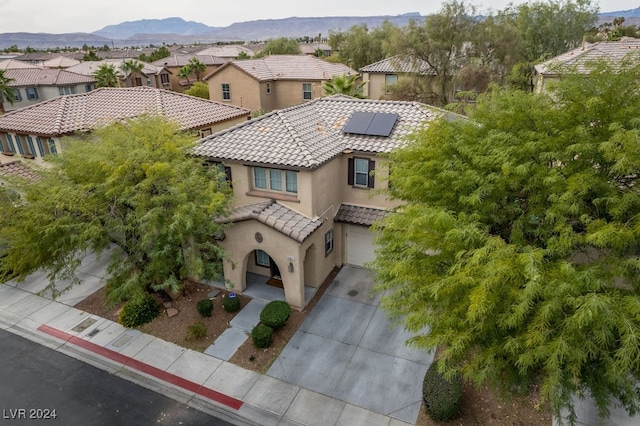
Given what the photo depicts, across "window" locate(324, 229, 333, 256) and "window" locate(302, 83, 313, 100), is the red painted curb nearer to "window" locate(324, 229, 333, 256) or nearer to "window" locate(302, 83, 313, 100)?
"window" locate(324, 229, 333, 256)

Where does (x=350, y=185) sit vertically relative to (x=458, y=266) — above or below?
below

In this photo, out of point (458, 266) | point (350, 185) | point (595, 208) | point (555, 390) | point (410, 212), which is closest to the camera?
point (555, 390)

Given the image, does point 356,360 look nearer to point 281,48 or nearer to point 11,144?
point 11,144

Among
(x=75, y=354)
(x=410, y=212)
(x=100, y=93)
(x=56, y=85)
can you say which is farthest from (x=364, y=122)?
(x=56, y=85)

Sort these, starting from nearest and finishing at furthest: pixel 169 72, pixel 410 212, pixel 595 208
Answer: pixel 595 208, pixel 410 212, pixel 169 72

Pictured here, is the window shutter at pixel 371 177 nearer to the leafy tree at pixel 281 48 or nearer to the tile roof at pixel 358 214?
the tile roof at pixel 358 214

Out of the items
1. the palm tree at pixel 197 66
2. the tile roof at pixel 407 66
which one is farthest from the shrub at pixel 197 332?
the palm tree at pixel 197 66

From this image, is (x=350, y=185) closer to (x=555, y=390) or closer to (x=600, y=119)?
(x=600, y=119)
